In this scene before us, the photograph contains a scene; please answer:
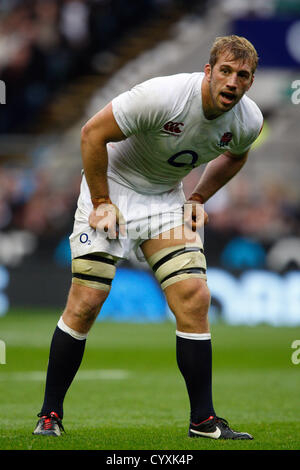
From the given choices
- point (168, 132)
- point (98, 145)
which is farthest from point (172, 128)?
point (98, 145)

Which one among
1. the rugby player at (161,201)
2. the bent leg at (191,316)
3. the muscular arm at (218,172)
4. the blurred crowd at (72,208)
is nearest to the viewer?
the rugby player at (161,201)

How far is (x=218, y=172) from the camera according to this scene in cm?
562

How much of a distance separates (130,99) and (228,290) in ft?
31.0

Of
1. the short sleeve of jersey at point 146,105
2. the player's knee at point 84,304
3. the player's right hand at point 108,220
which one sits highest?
the short sleeve of jersey at point 146,105

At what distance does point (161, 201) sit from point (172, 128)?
51cm

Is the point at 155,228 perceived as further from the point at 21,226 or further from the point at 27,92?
the point at 27,92

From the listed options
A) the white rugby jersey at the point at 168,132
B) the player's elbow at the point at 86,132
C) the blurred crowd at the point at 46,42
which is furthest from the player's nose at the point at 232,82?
the blurred crowd at the point at 46,42

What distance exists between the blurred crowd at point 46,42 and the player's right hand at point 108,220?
1432cm

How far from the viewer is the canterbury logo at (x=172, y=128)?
4.96 meters

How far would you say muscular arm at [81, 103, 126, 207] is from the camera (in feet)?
16.1

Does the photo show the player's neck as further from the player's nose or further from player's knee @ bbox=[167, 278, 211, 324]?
player's knee @ bbox=[167, 278, 211, 324]

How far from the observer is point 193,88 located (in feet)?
16.2

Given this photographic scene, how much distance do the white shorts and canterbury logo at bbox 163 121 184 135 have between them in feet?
1.58

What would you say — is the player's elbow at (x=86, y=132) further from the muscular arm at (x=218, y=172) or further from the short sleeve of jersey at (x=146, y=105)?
the muscular arm at (x=218, y=172)
